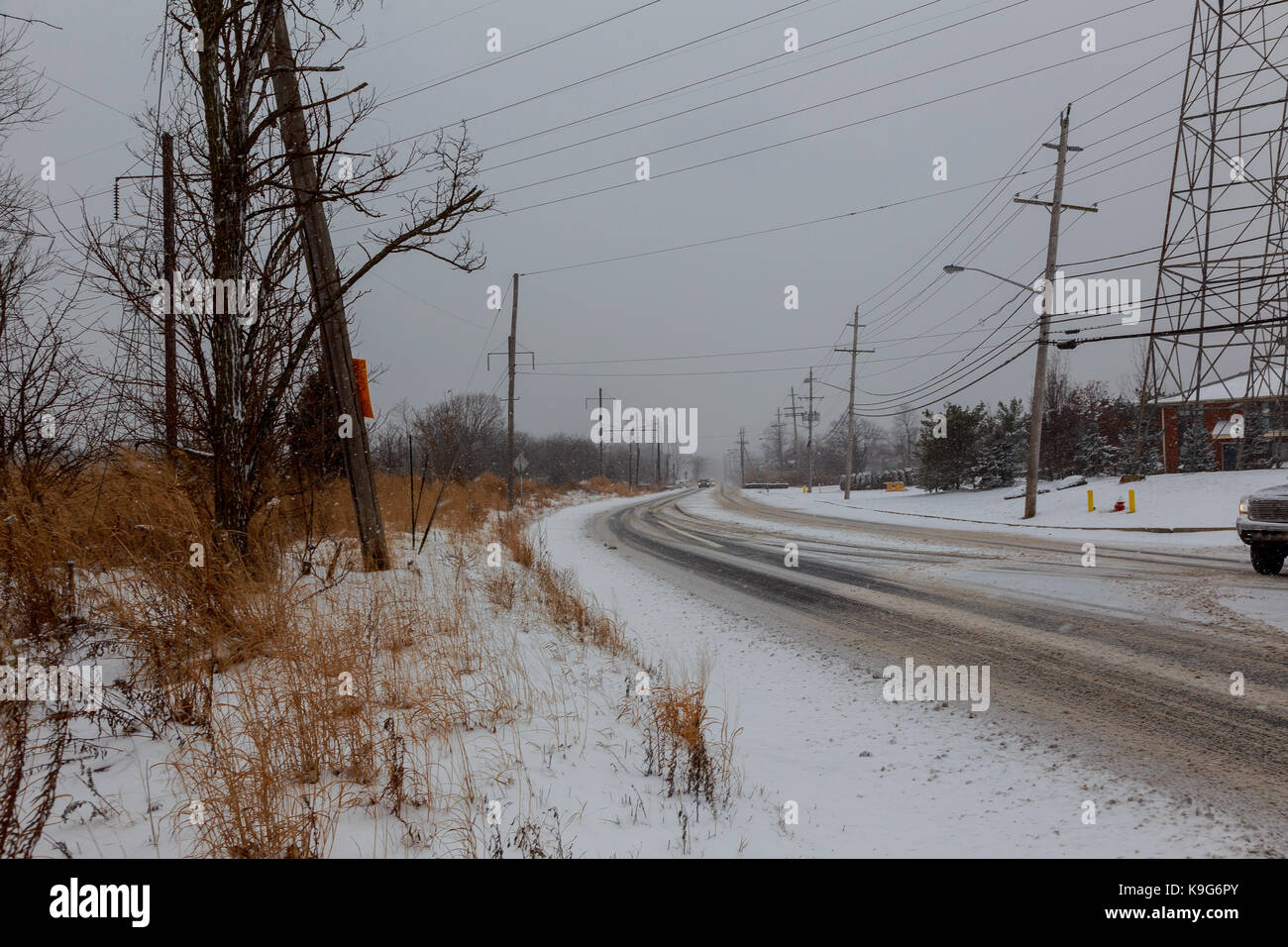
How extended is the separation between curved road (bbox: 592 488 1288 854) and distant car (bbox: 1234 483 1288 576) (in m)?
0.40

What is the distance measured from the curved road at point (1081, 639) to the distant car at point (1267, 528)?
0.40 metres

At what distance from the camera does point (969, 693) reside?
4.84 meters

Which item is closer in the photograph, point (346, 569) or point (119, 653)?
point (119, 653)

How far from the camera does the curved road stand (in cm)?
354

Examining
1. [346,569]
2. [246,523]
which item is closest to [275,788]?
[246,523]

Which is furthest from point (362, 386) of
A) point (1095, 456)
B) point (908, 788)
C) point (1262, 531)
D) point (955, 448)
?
point (1095, 456)

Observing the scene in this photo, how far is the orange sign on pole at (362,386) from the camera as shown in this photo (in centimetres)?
754

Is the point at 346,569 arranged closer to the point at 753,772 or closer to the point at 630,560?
the point at 753,772

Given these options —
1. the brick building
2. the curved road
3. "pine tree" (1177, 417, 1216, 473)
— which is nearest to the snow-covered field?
the curved road

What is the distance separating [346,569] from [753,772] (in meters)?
4.71

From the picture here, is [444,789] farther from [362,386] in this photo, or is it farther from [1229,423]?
[1229,423]

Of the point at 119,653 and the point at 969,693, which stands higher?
the point at 119,653

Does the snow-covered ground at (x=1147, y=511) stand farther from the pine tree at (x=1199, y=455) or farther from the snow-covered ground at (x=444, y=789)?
the snow-covered ground at (x=444, y=789)

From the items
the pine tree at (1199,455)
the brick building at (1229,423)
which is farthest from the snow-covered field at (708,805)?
the pine tree at (1199,455)
